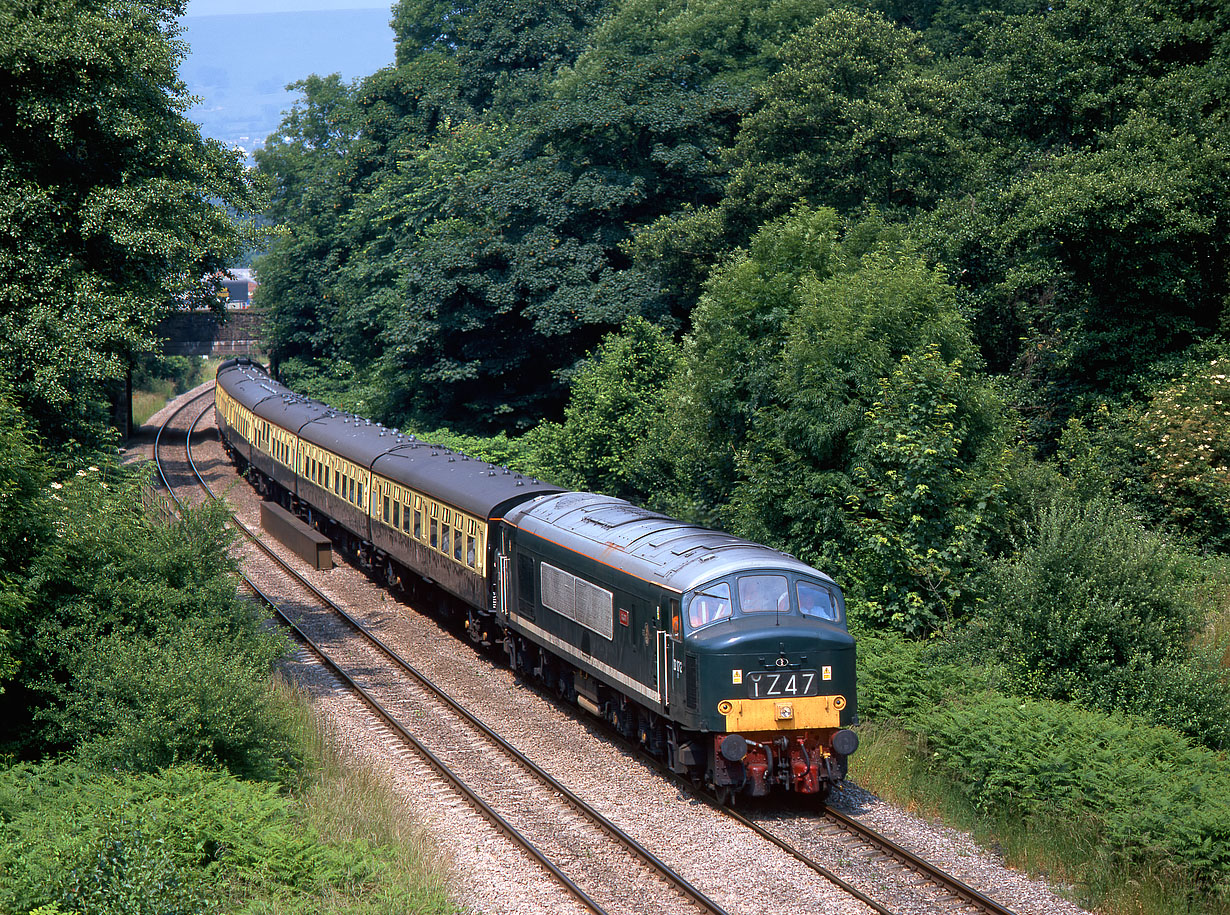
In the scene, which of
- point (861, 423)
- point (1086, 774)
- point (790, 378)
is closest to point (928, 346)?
point (861, 423)

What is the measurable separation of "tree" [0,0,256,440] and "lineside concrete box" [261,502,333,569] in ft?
31.4

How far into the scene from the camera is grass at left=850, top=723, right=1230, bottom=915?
1177cm

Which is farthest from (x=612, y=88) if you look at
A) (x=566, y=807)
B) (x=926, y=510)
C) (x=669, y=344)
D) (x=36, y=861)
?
(x=36, y=861)

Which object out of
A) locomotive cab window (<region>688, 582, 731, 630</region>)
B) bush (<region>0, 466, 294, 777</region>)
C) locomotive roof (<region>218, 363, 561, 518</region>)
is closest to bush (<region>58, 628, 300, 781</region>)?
bush (<region>0, 466, 294, 777</region>)

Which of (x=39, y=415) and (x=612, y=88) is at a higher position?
(x=612, y=88)

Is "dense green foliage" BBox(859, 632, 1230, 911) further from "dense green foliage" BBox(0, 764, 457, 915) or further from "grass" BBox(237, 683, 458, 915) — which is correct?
"dense green foliage" BBox(0, 764, 457, 915)

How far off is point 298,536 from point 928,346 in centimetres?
1911

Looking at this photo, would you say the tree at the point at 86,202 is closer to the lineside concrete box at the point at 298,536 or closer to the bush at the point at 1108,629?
the lineside concrete box at the point at 298,536

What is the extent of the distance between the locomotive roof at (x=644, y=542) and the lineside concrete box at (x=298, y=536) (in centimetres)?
1127

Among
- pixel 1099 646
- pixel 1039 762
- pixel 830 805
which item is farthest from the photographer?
pixel 1099 646

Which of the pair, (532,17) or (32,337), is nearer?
(32,337)

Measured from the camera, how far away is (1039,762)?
1372cm

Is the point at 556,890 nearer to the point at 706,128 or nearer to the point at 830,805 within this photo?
the point at 830,805

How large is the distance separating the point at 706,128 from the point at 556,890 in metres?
30.1
